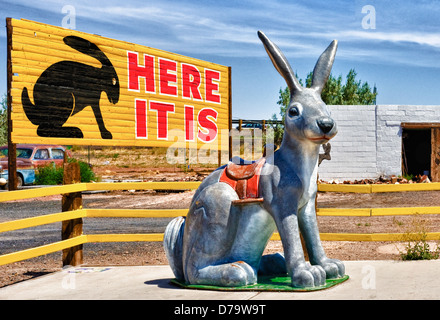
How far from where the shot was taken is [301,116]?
4758 millimetres

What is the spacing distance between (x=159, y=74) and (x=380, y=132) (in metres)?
9.34

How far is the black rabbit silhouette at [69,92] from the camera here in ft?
39.3

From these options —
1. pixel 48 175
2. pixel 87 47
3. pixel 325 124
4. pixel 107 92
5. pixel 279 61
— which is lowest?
pixel 48 175

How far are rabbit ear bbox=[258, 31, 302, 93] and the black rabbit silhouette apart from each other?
7909 mm

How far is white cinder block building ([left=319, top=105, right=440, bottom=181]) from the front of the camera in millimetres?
20953

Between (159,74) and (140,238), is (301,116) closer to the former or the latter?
(140,238)

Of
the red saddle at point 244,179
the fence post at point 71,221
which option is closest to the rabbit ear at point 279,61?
the red saddle at point 244,179

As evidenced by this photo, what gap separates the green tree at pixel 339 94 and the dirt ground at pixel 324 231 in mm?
12226

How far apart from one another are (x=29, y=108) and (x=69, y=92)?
171 centimetres

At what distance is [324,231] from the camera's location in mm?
10984

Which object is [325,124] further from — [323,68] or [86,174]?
[86,174]

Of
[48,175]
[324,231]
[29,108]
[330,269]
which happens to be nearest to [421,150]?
[324,231]

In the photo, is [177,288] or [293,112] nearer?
[293,112]

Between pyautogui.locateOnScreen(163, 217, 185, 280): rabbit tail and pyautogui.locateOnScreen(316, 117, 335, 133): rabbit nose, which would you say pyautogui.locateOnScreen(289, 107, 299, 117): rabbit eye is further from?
pyautogui.locateOnScreen(163, 217, 185, 280): rabbit tail
